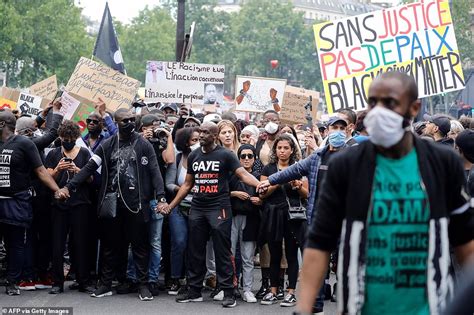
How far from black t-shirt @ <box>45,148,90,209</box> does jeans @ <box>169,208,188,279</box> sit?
0.94 metres

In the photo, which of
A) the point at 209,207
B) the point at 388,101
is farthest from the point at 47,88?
the point at 388,101

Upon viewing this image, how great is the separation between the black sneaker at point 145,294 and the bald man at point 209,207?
0.34 meters

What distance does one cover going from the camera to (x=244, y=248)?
450 inches

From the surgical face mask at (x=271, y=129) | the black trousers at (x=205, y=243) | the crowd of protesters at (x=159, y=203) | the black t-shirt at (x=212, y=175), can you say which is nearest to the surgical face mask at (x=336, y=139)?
the crowd of protesters at (x=159, y=203)

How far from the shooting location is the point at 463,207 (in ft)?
15.3

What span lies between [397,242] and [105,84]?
10757mm

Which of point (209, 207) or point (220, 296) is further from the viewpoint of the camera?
point (220, 296)

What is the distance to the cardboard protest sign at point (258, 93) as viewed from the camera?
65.2 ft

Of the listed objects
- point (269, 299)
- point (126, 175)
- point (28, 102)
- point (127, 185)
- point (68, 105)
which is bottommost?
point (269, 299)

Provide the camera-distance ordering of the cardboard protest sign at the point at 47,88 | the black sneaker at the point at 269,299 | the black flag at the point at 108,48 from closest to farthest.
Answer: the black sneaker at the point at 269,299, the black flag at the point at 108,48, the cardboard protest sign at the point at 47,88

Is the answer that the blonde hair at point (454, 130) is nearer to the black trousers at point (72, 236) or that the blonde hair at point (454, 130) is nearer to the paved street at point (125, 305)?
the paved street at point (125, 305)

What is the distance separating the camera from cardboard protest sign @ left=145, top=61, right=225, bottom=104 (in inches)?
681

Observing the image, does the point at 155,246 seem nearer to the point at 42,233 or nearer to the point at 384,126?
the point at 42,233

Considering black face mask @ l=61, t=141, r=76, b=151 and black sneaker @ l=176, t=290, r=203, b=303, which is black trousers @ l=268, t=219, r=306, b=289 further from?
black face mask @ l=61, t=141, r=76, b=151
